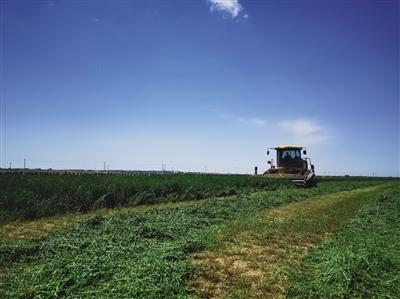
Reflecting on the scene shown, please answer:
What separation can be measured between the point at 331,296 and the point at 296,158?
2463cm

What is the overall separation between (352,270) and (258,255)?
6.08 feet

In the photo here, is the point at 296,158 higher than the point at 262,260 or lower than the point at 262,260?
higher

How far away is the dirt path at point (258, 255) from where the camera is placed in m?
5.17

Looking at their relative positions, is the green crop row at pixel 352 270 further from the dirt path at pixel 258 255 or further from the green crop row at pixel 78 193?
the green crop row at pixel 78 193

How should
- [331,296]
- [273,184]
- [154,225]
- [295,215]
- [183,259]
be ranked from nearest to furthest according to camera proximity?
1. [331,296]
2. [183,259]
3. [154,225]
4. [295,215]
5. [273,184]

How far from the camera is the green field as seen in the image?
16.2 feet

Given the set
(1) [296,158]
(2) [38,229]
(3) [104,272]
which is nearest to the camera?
(3) [104,272]

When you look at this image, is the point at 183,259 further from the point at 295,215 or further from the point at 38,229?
the point at 295,215

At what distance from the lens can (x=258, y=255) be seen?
Result: 6.87 metres

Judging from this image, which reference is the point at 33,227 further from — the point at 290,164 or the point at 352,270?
the point at 290,164

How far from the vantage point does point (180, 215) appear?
36.2 ft

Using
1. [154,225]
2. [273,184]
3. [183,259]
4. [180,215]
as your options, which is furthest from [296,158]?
[183,259]

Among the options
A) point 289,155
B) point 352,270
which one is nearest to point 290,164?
point 289,155

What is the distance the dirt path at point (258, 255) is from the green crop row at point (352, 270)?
0.29 metres
